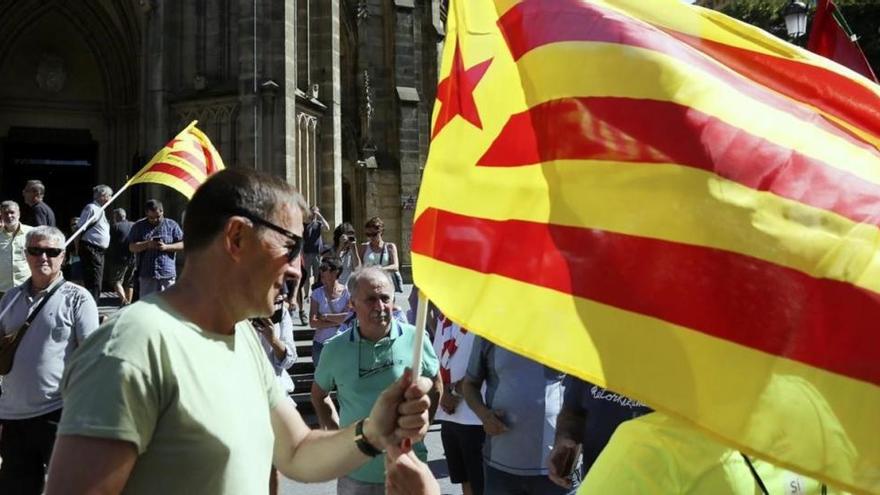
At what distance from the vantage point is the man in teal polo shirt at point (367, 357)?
167 inches

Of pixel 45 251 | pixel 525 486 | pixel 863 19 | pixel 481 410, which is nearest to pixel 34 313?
pixel 45 251

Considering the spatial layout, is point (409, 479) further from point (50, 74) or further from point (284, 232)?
point (50, 74)

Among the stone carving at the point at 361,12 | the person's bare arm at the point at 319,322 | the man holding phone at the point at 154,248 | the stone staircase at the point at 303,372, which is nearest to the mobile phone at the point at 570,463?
the person's bare arm at the point at 319,322

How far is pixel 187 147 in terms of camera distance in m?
7.58

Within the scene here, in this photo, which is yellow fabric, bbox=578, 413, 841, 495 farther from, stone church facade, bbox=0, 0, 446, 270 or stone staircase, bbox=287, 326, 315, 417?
stone church facade, bbox=0, 0, 446, 270

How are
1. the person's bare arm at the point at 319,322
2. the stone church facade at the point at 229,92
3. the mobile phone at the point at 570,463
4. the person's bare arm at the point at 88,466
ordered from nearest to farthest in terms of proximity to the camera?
the person's bare arm at the point at 88,466 → the mobile phone at the point at 570,463 → the person's bare arm at the point at 319,322 → the stone church facade at the point at 229,92

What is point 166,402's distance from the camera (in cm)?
179

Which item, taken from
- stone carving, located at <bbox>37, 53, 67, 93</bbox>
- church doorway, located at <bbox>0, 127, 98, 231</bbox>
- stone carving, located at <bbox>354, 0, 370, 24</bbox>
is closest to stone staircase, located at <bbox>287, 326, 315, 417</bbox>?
church doorway, located at <bbox>0, 127, 98, 231</bbox>

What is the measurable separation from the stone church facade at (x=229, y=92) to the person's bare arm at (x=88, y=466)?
11365 millimetres

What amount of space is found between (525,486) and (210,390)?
289 centimetres

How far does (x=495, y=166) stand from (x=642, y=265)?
55 cm

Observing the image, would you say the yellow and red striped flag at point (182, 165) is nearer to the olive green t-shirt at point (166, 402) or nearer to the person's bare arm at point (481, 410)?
the person's bare arm at point (481, 410)

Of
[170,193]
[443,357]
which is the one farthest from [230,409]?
[170,193]

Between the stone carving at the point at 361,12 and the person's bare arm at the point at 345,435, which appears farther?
the stone carving at the point at 361,12
